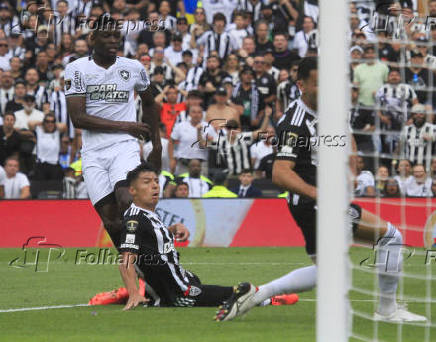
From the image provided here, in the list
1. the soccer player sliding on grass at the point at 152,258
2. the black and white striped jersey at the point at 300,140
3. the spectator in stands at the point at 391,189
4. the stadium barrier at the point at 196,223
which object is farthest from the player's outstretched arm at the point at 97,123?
the stadium barrier at the point at 196,223

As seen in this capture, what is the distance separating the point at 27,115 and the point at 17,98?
54 cm

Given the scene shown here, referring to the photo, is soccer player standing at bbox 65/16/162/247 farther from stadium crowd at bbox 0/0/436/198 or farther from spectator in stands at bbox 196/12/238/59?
spectator in stands at bbox 196/12/238/59

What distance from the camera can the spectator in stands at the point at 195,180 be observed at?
1611cm

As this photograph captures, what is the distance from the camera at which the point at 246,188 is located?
52.6ft

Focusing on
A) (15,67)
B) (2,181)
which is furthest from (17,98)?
(2,181)

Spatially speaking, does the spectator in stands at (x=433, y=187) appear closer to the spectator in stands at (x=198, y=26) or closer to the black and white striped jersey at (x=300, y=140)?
the spectator in stands at (x=198, y=26)

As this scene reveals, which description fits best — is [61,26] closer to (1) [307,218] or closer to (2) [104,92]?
(2) [104,92]

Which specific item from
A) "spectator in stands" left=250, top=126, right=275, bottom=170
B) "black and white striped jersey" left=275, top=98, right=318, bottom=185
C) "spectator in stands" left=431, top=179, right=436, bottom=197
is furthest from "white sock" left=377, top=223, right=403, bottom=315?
"spectator in stands" left=250, top=126, right=275, bottom=170

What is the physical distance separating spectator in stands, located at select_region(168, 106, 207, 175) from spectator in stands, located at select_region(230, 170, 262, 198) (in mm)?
1020

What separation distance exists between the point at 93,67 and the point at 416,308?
135 inches

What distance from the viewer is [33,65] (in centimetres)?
1947

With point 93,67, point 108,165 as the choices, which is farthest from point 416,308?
point 93,67

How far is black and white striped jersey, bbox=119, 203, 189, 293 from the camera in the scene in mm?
7965

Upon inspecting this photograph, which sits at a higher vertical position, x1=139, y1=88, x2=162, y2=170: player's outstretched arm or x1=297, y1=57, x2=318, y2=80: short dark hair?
x1=297, y1=57, x2=318, y2=80: short dark hair
